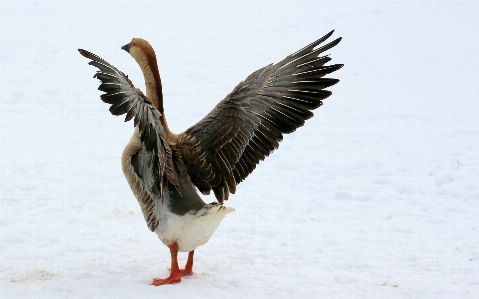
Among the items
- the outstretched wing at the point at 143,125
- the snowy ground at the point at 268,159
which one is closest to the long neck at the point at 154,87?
the outstretched wing at the point at 143,125

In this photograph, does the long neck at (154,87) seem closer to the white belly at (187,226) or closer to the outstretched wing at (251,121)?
the outstretched wing at (251,121)

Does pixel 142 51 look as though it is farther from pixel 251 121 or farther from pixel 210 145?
pixel 251 121

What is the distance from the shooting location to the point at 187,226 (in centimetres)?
511

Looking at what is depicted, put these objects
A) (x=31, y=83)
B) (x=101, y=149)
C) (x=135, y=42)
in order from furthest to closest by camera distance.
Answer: (x=31, y=83), (x=101, y=149), (x=135, y=42)

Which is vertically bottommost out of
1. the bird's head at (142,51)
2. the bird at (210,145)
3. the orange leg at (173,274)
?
the orange leg at (173,274)

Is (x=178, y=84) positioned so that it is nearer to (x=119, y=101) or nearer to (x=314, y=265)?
(x=314, y=265)

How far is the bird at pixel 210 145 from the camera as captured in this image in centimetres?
507

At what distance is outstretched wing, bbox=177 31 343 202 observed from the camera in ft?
18.0

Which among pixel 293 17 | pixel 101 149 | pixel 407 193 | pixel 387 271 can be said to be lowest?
pixel 387 271

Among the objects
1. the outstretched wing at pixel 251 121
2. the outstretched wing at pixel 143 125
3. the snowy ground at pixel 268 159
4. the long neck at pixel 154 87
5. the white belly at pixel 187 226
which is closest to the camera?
the outstretched wing at pixel 143 125

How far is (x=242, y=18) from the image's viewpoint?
16484 millimetres

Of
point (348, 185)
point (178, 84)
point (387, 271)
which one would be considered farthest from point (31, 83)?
point (387, 271)

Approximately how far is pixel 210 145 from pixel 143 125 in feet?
3.96

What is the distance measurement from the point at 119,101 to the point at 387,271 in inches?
120
